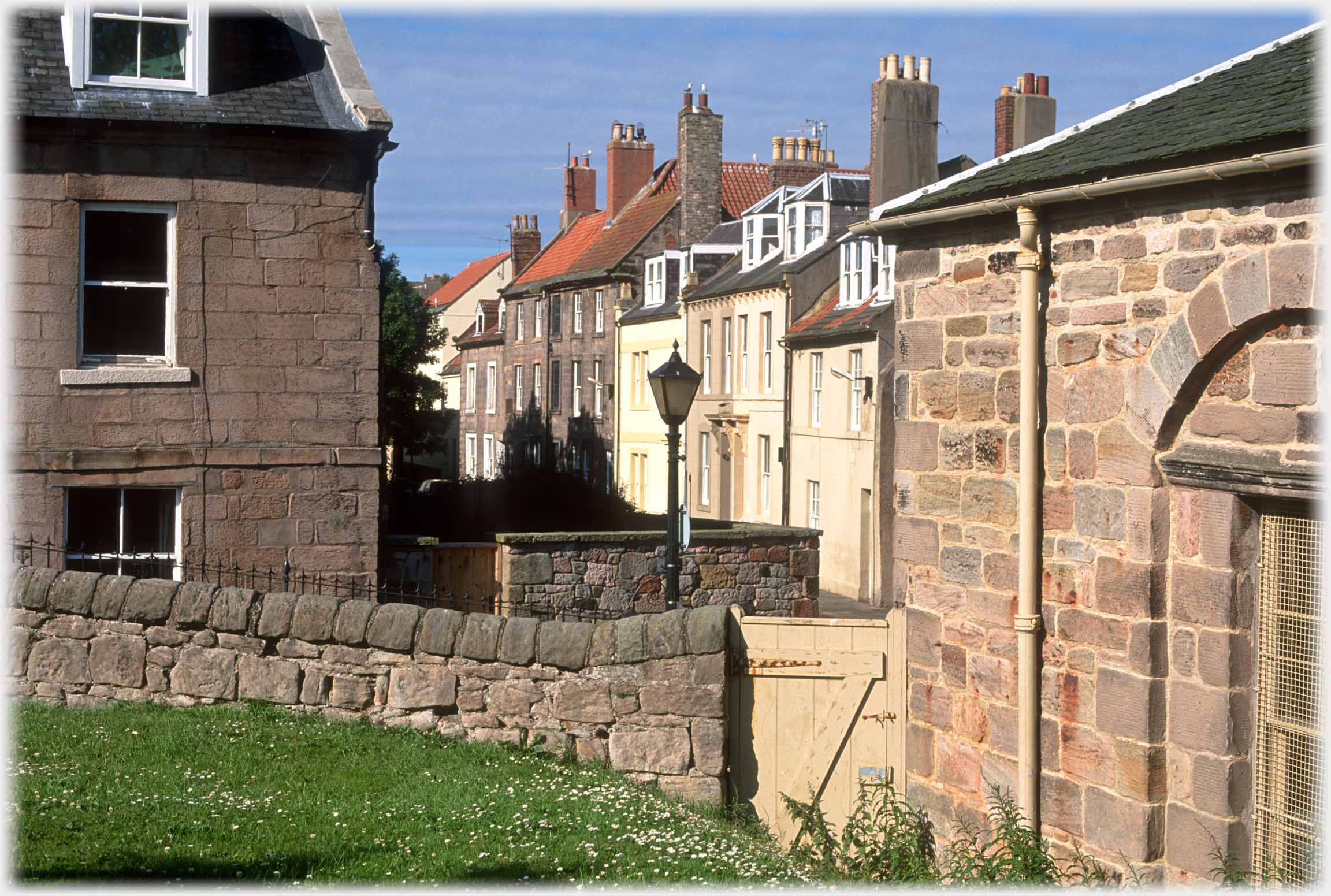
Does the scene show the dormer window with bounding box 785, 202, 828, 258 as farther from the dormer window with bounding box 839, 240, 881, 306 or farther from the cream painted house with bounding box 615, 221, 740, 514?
the cream painted house with bounding box 615, 221, 740, 514

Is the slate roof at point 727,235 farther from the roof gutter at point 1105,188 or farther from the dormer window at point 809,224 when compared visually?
the roof gutter at point 1105,188

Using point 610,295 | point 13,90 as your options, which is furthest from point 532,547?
point 610,295

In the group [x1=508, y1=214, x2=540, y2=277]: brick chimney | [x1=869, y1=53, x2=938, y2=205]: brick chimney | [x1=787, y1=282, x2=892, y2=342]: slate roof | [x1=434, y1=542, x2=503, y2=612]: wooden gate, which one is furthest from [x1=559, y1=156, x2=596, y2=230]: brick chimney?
[x1=434, y1=542, x2=503, y2=612]: wooden gate

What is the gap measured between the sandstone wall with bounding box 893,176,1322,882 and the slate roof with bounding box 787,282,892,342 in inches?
762

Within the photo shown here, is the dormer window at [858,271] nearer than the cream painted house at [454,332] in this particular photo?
Yes

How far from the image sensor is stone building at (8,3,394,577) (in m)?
12.6

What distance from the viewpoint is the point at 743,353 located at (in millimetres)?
34906

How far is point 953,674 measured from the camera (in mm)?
8211

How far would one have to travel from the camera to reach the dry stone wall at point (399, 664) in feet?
29.8

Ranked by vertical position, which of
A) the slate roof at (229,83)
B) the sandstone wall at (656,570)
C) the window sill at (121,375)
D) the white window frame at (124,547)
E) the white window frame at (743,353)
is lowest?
the sandstone wall at (656,570)

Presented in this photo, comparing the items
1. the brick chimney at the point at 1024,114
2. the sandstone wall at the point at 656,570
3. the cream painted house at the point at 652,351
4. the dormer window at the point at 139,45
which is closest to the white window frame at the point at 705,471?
the cream painted house at the point at 652,351

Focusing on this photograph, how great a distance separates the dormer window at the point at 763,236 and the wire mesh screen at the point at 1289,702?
2913 cm

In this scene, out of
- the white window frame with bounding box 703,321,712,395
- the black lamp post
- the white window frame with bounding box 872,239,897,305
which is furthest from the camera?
the white window frame with bounding box 703,321,712,395

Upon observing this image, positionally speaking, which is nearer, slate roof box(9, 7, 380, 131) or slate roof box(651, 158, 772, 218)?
slate roof box(9, 7, 380, 131)
